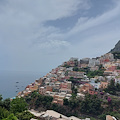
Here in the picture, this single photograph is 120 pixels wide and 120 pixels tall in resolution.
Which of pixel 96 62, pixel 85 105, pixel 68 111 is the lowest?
pixel 68 111

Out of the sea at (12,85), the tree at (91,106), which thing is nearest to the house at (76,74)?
the tree at (91,106)

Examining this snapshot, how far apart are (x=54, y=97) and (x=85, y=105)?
5193 mm

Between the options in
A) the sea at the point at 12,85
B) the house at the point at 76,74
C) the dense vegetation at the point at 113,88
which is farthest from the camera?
the sea at the point at 12,85

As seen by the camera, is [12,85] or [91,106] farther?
[12,85]

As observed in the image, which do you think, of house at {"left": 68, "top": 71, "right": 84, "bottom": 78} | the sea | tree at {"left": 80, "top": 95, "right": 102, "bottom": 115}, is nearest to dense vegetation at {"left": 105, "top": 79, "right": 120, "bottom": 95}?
tree at {"left": 80, "top": 95, "right": 102, "bottom": 115}

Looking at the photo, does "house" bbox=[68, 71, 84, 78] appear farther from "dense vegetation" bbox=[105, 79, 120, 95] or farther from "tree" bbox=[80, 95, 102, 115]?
"tree" bbox=[80, 95, 102, 115]

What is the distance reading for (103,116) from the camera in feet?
47.6

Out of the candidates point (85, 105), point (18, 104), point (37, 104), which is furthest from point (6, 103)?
point (85, 105)

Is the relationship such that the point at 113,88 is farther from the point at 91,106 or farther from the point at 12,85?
the point at 12,85

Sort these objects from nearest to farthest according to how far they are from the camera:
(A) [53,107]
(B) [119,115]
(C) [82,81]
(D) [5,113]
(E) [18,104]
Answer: (D) [5,113]
(E) [18,104]
(B) [119,115]
(A) [53,107]
(C) [82,81]

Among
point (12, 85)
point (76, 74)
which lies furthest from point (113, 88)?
point (12, 85)

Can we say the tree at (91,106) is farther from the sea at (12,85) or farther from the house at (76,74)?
the sea at (12,85)

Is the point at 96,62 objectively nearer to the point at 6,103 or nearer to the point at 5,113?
the point at 6,103

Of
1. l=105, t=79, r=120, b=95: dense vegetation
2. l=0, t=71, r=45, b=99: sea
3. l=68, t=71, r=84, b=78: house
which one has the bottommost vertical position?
l=0, t=71, r=45, b=99: sea
